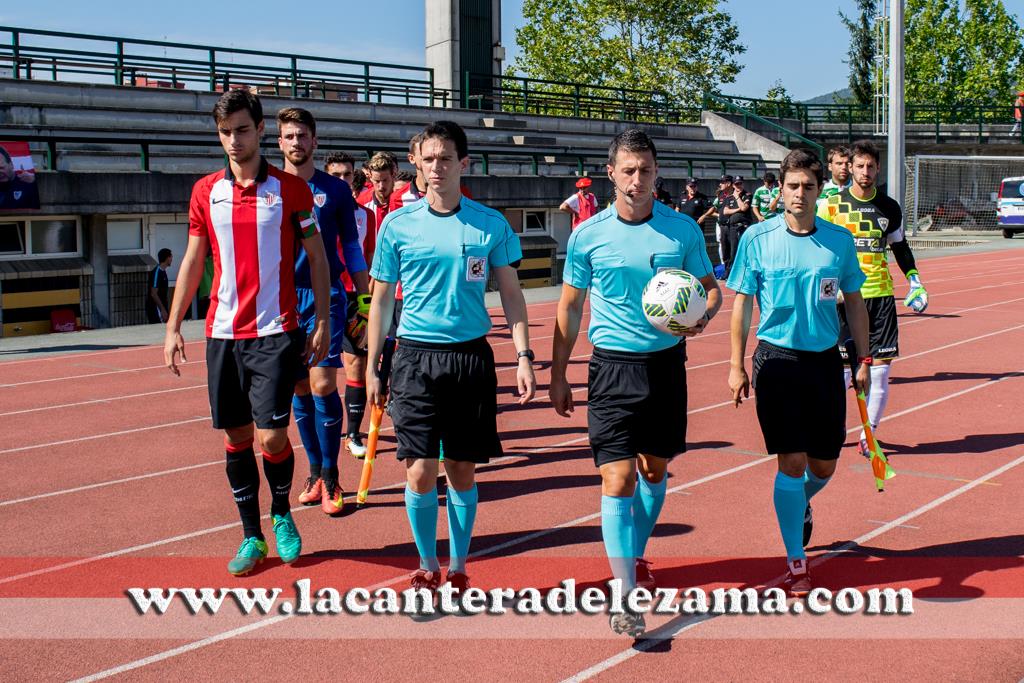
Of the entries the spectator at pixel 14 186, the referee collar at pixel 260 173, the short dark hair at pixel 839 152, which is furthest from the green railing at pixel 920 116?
the referee collar at pixel 260 173

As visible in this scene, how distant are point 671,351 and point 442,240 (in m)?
1.12

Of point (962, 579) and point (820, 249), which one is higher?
point (820, 249)

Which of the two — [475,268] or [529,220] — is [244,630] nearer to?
[475,268]

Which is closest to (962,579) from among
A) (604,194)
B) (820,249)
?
(820,249)

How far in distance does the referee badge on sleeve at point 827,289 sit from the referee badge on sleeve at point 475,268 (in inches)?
63.3

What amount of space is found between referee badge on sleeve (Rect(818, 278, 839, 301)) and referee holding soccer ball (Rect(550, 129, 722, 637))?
584 mm

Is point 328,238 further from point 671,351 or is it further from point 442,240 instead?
point 671,351

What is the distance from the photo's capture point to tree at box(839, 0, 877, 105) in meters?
85.9

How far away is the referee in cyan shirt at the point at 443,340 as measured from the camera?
5051 mm

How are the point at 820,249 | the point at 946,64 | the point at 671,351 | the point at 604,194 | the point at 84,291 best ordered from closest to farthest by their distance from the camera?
the point at 671,351 < the point at 820,249 < the point at 84,291 < the point at 604,194 < the point at 946,64

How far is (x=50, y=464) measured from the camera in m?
8.34

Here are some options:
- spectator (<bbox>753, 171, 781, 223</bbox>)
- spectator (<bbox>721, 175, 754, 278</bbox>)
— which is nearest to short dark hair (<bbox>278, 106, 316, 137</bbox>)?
spectator (<bbox>753, 171, 781, 223</bbox>)

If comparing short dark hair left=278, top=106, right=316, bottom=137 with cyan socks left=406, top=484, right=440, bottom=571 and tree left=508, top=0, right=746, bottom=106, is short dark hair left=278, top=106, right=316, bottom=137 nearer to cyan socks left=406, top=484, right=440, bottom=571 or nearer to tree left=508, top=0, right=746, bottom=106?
cyan socks left=406, top=484, right=440, bottom=571

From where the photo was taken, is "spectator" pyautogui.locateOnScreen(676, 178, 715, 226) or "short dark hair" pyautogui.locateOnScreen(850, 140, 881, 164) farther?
"spectator" pyautogui.locateOnScreen(676, 178, 715, 226)
